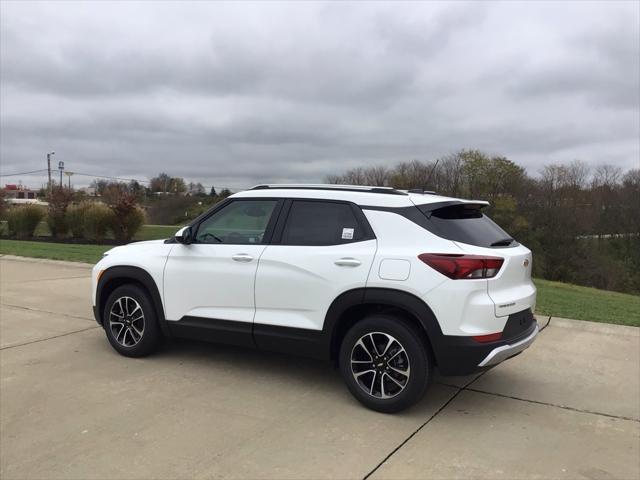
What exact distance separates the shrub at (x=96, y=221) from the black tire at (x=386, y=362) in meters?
24.2

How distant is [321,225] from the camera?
4.62 m

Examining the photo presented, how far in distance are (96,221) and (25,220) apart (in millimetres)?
4991

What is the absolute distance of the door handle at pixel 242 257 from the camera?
15.7ft

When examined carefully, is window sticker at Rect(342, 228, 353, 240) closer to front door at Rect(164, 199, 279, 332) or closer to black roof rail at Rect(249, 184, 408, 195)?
black roof rail at Rect(249, 184, 408, 195)

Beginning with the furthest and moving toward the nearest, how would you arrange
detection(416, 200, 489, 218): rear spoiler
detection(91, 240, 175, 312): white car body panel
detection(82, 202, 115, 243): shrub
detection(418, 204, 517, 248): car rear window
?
1. detection(82, 202, 115, 243): shrub
2. detection(91, 240, 175, 312): white car body panel
3. detection(416, 200, 489, 218): rear spoiler
4. detection(418, 204, 517, 248): car rear window

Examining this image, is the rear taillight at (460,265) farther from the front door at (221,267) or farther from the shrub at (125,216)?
the shrub at (125,216)

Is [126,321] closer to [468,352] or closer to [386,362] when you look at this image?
[386,362]

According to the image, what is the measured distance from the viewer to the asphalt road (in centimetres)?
341

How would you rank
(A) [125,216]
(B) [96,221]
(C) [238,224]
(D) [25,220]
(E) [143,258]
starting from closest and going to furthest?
(C) [238,224] → (E) [143,258] → (B) [96,221] → (A) [125,216] → (D) [25,220]

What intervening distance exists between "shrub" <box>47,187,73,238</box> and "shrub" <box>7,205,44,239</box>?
839 millimetres

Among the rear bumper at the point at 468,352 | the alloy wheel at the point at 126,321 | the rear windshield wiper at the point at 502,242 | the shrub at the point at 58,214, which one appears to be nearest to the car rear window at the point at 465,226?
the rear windshield wiper at the point at 502,242

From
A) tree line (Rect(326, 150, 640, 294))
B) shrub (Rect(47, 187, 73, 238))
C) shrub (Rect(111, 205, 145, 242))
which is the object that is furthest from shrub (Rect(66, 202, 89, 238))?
tree line (Rect(326, 150, 640, 294))

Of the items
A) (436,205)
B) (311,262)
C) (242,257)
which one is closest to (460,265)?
(436,205)

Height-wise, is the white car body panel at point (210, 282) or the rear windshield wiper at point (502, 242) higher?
the rear windshield wiper at point (502, 242)
